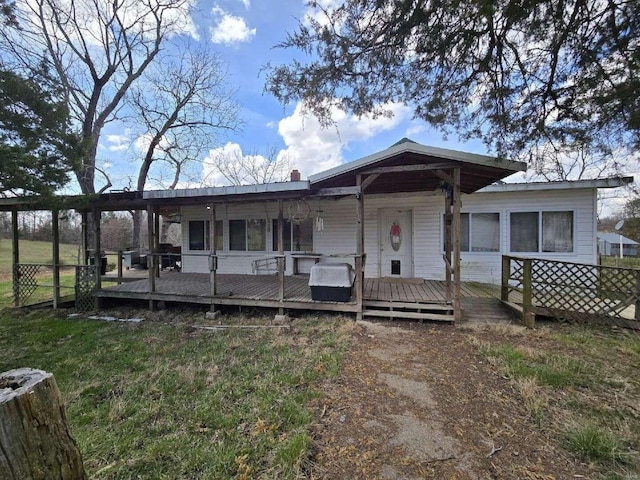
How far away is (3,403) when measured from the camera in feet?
2.85

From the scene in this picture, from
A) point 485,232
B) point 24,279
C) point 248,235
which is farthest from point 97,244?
point 485,232

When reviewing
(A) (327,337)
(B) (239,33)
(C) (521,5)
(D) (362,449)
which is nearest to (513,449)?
(D) (362,449)

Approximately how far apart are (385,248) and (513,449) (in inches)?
248

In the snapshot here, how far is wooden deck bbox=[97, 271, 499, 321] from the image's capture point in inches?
211

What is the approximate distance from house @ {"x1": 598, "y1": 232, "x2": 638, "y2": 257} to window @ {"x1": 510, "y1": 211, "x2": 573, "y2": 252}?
16274 mm

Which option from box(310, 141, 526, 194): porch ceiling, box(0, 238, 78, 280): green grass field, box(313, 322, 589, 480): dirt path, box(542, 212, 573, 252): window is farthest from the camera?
box(0, 238, 78, 280): green grass field

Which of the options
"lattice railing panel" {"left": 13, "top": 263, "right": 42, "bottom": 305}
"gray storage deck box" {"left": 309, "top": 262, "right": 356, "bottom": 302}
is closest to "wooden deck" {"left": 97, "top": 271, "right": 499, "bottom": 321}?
"gray storage deck box" {"left": 309, "top": 262, "right": 356, "bottom": 302}

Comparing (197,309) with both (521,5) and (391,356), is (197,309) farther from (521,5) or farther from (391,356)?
(521,5)

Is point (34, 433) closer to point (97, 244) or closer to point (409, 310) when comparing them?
point (409, 310)

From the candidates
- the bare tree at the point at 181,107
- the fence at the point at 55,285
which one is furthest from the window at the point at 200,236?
the bare tree at the point at 181,107

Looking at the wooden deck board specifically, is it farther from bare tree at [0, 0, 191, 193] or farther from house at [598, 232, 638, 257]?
house at [598, 232, 638, 257]

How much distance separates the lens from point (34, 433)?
94cm

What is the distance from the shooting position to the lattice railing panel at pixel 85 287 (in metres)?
7.01

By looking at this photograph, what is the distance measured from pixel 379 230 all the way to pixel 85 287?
24.5ft
